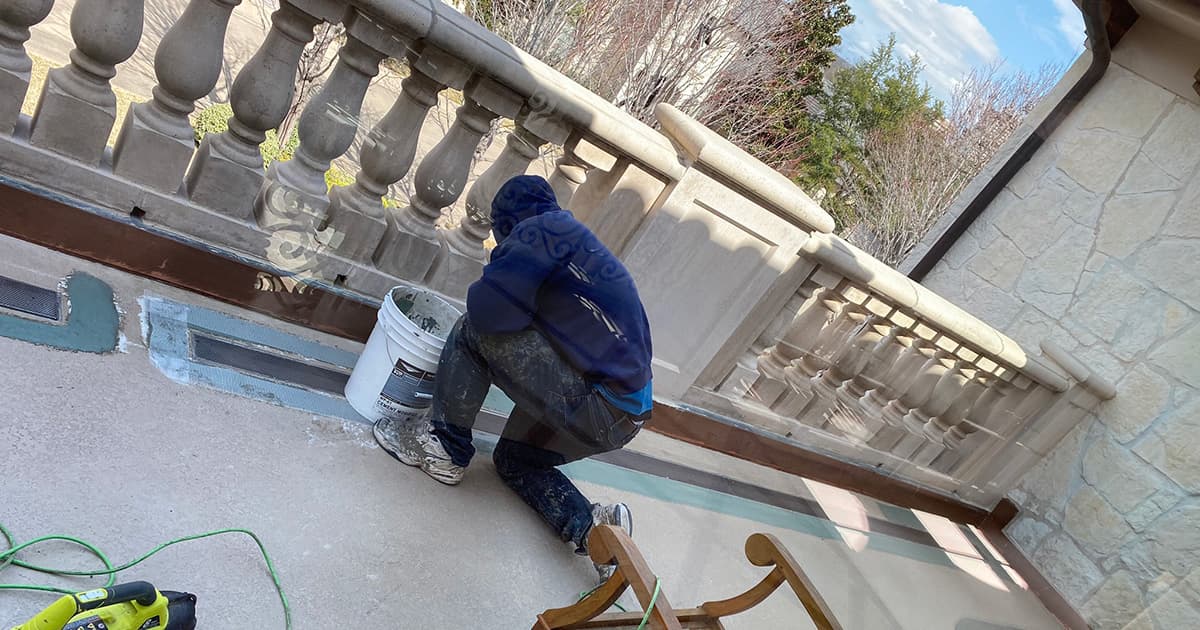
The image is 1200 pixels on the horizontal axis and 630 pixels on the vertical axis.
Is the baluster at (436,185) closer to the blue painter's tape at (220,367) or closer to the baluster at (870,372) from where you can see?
the blue painter's tape at (220,367)

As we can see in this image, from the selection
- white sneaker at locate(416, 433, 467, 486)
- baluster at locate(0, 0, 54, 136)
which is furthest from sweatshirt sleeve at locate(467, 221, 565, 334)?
baluster at locate(0, 0, 54, 136)

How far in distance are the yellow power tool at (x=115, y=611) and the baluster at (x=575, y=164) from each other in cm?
191

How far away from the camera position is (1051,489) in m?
5.07

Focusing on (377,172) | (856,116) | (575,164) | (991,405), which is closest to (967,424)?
(991,405)

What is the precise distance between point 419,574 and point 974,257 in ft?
17.4

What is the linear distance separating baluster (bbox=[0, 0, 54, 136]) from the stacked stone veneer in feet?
18.5

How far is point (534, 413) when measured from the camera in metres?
2.66

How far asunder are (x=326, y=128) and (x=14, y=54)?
0.87 metres

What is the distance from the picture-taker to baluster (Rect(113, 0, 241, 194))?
2.39m

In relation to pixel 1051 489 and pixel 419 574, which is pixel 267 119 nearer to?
pixel 419 574

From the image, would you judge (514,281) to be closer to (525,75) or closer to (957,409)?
(525,75)

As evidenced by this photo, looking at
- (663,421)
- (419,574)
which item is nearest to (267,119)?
(419,574)

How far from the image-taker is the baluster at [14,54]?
7.18 ft

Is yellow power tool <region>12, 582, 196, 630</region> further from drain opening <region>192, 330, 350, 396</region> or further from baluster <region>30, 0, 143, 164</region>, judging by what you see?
baluster <region>30, 0, 143, 164</region>
